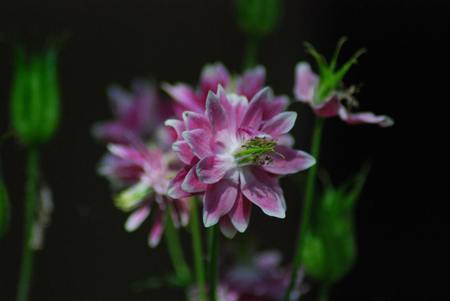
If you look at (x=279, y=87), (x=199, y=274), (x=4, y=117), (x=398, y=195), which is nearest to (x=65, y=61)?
(x=4, y=117)

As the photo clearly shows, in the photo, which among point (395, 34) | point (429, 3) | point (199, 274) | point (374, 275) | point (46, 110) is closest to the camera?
point (199, 274)

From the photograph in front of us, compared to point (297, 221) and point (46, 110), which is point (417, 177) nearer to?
point (297, 221)

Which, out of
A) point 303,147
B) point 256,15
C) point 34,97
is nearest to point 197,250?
point 34,97

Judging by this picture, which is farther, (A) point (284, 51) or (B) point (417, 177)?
(A) point (284, 51)

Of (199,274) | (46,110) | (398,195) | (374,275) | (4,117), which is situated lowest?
(374,275)

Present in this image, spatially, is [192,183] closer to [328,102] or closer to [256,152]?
[256,152]

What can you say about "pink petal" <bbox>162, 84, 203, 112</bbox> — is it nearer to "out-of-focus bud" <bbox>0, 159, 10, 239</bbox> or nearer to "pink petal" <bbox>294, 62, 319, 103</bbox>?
"pink petal" <bbox>294, 62, 319, 103</bbox>

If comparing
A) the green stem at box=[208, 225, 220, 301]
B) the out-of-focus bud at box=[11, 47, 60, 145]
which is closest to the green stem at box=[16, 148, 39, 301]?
the out-of-focus bud at box=[11, 47, 60, 145]
